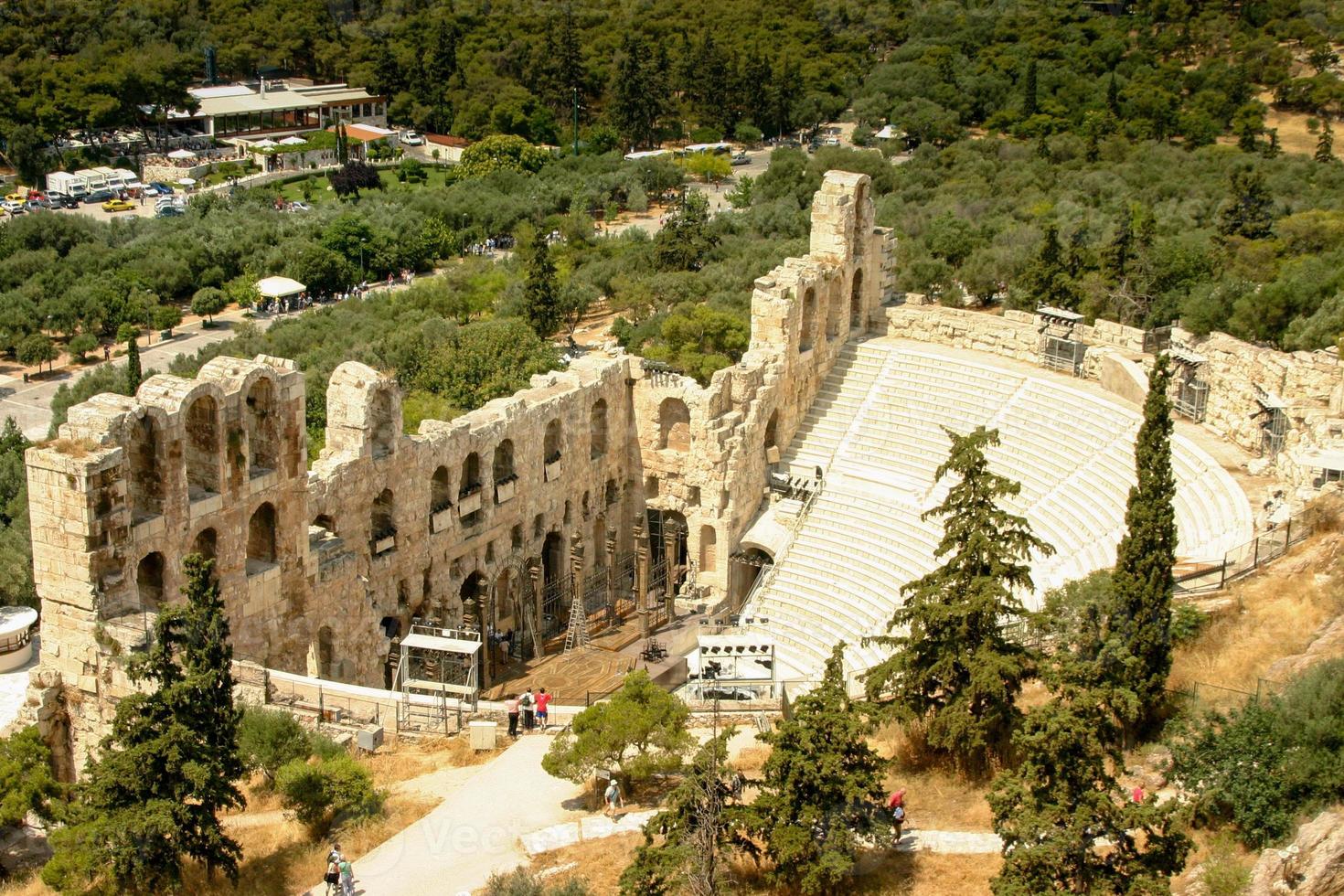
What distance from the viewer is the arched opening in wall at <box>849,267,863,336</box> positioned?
175ft

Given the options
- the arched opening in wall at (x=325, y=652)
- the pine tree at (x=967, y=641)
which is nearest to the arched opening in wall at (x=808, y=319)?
the arched opening in wall at (x=325, y=652)

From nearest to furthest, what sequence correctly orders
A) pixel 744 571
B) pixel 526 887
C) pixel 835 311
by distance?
1. pixel 526 887
2. pixel 744 571
3. pixel 835 311

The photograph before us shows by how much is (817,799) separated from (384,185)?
90027 millimetres

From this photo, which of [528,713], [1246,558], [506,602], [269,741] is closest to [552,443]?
A: [506,602]

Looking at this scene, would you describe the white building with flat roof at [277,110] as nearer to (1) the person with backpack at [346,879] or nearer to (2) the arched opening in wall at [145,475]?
(2) the arched opening in wall at [145,475]

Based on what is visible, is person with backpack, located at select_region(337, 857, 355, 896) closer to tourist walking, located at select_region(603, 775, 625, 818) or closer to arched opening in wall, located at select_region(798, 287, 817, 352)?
tourist walking, located at select_region(603, 775, 625, 818)

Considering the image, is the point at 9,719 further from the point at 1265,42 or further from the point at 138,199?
the point at 1265,42

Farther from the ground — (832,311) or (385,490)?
(832,311)

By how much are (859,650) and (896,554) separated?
3.58m

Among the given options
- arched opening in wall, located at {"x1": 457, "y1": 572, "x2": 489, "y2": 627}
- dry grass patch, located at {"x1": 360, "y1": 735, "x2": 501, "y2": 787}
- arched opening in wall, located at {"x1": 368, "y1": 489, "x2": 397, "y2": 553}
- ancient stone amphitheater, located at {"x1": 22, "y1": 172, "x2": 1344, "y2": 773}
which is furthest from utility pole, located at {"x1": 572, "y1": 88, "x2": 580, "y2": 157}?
dry grass patch, located at {"x1": 360, "y1": 735, "x2": 501, "y2": 787}

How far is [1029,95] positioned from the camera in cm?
10594

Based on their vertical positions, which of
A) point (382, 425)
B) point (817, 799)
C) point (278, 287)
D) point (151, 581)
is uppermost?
point (382, 425)

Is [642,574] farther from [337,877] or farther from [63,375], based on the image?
[63,375]

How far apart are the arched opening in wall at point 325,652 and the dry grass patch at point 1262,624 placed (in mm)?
19528
